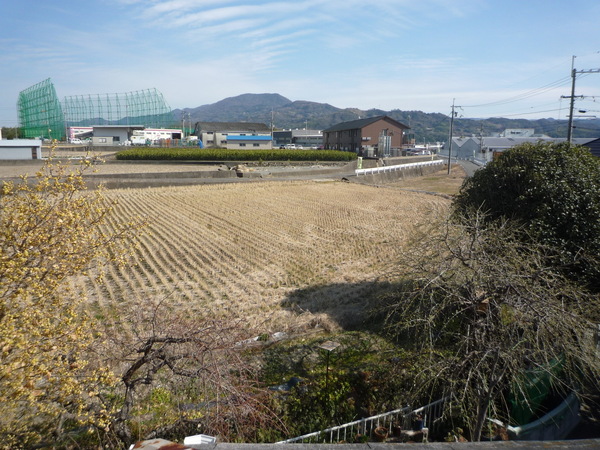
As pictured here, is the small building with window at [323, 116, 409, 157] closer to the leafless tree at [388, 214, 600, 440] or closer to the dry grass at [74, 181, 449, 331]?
the dry grass at [74, 181, 449, 331]

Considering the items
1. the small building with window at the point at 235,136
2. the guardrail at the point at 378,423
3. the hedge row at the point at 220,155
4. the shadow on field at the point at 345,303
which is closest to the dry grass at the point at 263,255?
the shadow on field at the point at 345,303

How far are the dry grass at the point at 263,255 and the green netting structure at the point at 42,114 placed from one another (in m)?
58.3

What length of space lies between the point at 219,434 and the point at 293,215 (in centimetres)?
1535

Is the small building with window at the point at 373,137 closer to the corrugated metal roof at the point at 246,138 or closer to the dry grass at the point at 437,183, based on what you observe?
the corrugated metal roof at the point at 246,138

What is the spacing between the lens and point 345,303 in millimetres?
9625

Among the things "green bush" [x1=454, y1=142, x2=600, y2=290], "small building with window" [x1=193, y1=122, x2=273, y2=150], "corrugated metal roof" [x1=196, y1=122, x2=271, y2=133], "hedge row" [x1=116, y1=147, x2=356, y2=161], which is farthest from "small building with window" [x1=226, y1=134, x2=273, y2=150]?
"green bush" [x1=454, y1=142, x2=600, y2=290]

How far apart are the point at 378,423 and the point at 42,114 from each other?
84076 mm

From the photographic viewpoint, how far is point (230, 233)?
15.9m

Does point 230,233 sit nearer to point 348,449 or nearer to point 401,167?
point 348,449

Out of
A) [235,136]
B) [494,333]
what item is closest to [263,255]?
[494,333]

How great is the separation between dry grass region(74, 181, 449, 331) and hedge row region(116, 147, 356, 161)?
1698 cm

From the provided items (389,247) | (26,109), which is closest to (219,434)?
(389,247)

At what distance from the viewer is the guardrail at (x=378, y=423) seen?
189 inches

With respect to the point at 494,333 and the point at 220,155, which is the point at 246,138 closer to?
the point at 220,155
